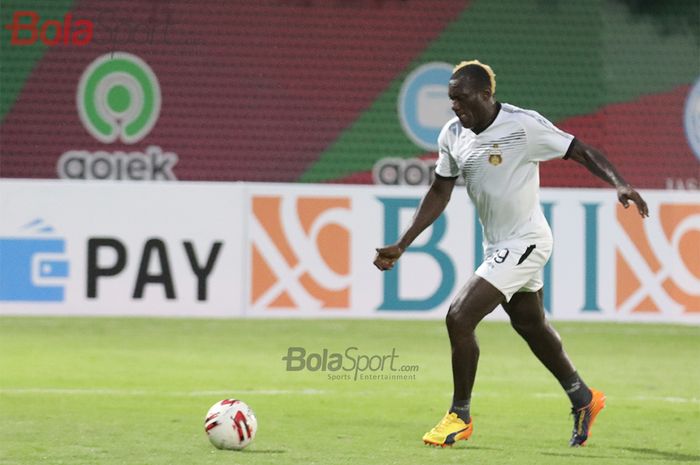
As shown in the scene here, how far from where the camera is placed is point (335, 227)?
541 inches

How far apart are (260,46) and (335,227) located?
6790mm

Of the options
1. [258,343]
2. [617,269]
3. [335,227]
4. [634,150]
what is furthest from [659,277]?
[634,150]

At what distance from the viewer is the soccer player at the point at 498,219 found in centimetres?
665

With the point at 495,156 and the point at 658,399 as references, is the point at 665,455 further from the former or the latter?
the point at 658,399

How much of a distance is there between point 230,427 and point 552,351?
169 centimetres

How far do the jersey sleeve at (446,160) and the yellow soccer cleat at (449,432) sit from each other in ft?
4.01

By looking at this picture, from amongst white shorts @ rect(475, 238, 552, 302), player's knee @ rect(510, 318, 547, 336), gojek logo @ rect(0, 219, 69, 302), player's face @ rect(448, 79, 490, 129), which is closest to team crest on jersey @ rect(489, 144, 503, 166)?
player's face @ rect(448, 79, 490, 129)

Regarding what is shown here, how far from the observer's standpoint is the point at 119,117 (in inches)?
776

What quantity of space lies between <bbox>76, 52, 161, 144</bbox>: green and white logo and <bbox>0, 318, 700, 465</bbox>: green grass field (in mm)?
6663

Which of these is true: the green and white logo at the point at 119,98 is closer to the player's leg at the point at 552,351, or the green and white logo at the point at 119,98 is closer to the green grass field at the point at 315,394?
the green grass field at the point at 315,394

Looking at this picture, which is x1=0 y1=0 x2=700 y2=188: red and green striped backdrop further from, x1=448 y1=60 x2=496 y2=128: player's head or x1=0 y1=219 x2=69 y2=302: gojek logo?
x1=448 y1=60 x2=496 y2=128: player's head

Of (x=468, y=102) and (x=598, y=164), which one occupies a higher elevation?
(x=468, y=102)

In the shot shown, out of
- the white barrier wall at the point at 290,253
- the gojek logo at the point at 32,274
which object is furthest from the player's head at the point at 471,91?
the gojek logo at the point at 32,274

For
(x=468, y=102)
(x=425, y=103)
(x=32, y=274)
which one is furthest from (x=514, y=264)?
(x=425, y=103)
